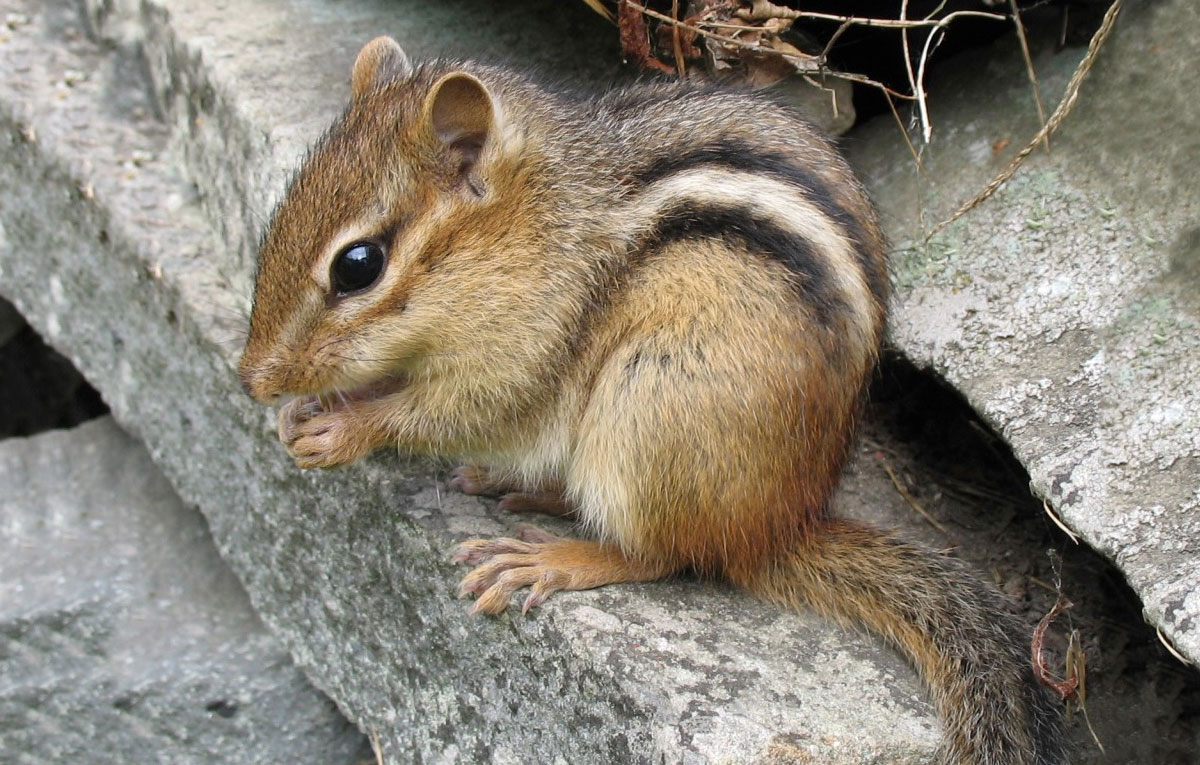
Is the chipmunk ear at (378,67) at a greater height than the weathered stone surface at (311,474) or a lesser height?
greater

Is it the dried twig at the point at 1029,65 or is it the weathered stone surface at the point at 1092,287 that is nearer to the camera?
the weathered stone surface at the point at 1092,287

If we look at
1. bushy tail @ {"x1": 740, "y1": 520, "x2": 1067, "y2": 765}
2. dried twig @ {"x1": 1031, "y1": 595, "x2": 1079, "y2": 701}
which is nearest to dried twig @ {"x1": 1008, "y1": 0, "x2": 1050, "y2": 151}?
bushy tail @ {"x1": 740, "y1": 520, "x2": 1067, "y2": 765}

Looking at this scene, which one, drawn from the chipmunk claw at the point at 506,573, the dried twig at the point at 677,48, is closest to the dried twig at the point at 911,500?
the chipmunk claw at the point at 506,573

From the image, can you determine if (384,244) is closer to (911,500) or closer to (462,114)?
(462,114)

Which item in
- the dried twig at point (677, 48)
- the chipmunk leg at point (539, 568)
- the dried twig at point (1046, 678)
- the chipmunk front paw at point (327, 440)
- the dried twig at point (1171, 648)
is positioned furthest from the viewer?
the dried twig at point (677, 48)

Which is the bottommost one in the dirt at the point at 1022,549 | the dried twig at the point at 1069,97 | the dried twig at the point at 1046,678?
the dirt at the point at 1022,549

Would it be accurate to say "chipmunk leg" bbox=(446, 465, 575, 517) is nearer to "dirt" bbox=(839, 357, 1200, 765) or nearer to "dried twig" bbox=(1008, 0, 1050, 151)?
"dirt" bbox=(839, 357, 1200, 765)

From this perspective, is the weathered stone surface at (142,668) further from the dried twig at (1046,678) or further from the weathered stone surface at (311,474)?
the dried twig at (1046,678)

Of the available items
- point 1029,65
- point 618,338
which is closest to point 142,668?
point 618,338

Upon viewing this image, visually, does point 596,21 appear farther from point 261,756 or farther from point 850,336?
point 261,756
